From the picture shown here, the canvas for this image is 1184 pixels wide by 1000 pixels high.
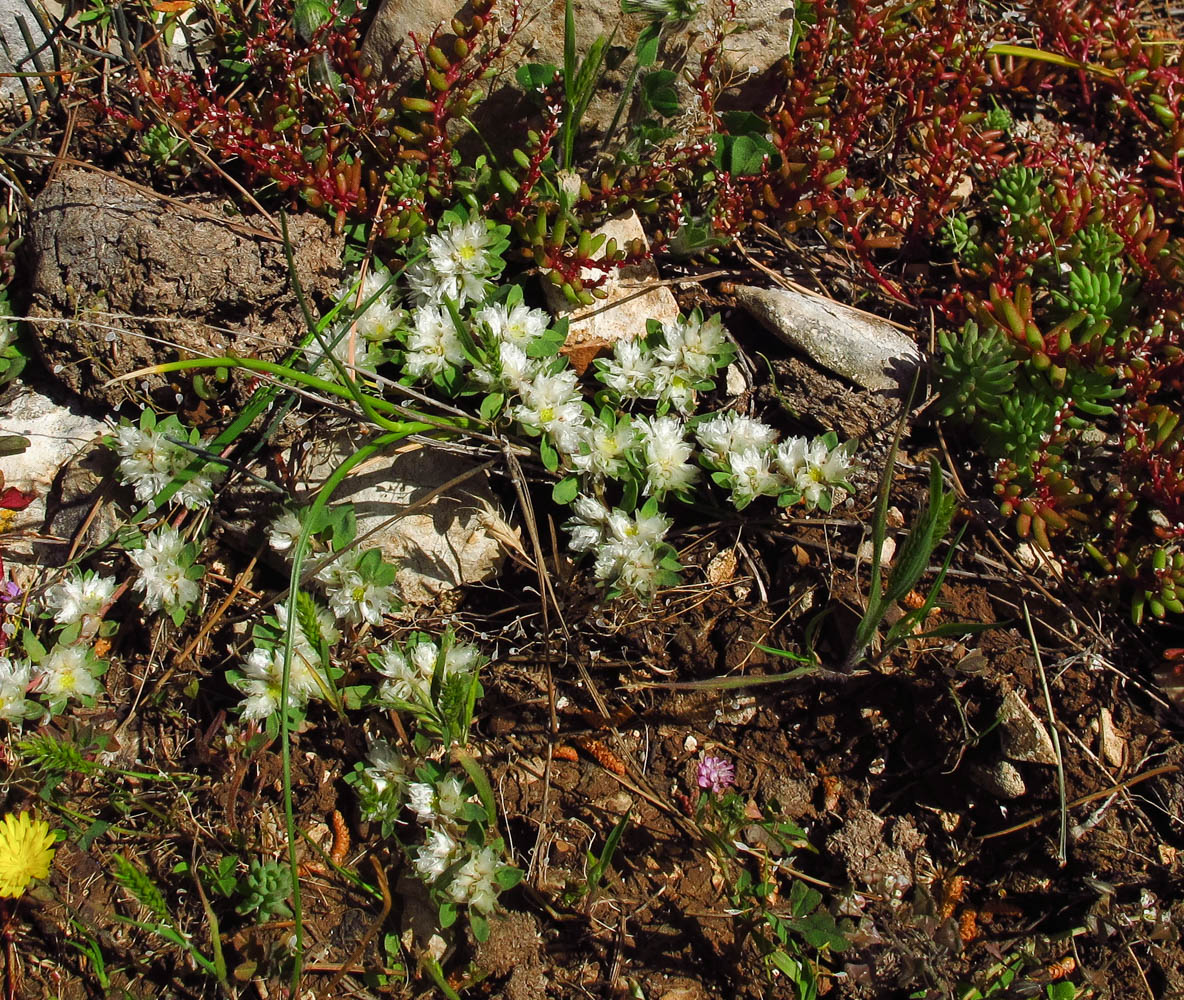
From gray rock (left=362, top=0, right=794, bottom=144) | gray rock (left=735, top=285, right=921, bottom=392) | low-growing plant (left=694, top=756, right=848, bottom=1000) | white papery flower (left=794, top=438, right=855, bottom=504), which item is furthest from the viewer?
gray rock (left=362, top=0, right=794, bottom=144)

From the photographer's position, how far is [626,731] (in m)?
2.67

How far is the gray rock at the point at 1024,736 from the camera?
246cm

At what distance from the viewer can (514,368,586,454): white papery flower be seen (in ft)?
8.77

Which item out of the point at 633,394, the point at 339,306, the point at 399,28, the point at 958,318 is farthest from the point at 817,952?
the point at 399,28

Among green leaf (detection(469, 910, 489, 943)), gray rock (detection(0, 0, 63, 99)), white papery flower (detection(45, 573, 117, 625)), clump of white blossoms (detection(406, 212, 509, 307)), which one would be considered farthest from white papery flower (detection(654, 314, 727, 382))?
gray rock (detection(0, 0, 63, 99))

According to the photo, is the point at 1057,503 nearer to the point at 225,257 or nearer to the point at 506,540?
the point at 506,540

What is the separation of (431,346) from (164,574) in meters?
1.10

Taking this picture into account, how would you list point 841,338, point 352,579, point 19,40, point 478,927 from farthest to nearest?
point 19,40 → point 841,338 → point 352,579 → point 478,927

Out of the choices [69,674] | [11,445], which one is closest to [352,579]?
[69,674]

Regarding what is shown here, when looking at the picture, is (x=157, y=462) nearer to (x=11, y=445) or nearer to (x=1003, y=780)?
(x=11, y=445)

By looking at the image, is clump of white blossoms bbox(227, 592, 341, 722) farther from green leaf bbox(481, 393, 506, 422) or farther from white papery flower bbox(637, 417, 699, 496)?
white papery flower bbox(637, 417, 699, 496)

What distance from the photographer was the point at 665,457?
2.70 m

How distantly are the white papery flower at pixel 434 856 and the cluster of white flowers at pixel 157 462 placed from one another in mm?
1294

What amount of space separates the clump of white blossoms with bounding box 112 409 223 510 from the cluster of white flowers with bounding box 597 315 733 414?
1.34m
